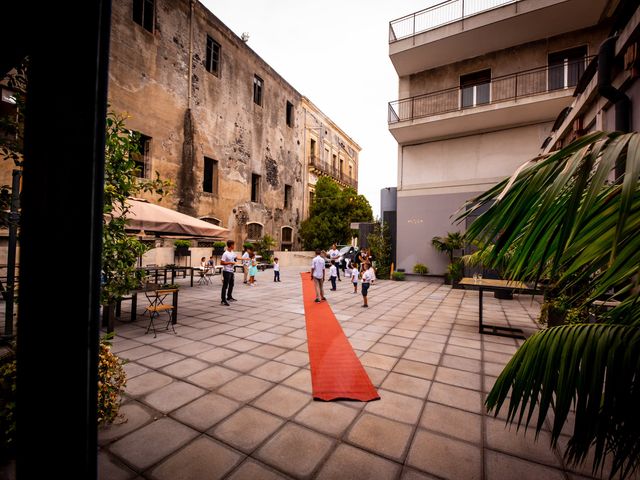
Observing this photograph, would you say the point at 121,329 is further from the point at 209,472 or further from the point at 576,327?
the point at 576,327

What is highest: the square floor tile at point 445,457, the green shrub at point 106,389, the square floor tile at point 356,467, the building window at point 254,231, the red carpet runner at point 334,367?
the building window at point 254,231

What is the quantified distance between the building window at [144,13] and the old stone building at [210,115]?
47 mm

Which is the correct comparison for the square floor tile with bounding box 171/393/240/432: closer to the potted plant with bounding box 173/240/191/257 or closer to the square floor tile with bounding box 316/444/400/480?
the square floor tile with bounding box 316/444/400/480

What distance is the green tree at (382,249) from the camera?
16203mm

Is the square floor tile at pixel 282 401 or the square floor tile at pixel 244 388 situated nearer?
the square floor tile at pixel 282 401

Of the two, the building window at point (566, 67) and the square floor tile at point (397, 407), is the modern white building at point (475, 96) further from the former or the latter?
the square floor tile at point (397, 407)

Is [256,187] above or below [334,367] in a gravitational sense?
above

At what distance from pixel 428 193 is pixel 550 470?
13620mm

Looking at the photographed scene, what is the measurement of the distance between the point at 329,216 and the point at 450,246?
15.8 m

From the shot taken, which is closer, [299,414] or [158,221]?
[299,414]

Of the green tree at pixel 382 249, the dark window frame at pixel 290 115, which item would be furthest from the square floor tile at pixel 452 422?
the dark window frame at pixel 290 115

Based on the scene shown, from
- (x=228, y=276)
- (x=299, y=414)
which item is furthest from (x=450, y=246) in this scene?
(x=299, y=414)

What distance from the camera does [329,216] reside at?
28.5m

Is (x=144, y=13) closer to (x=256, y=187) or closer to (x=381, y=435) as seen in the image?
(x=256, y=187)
